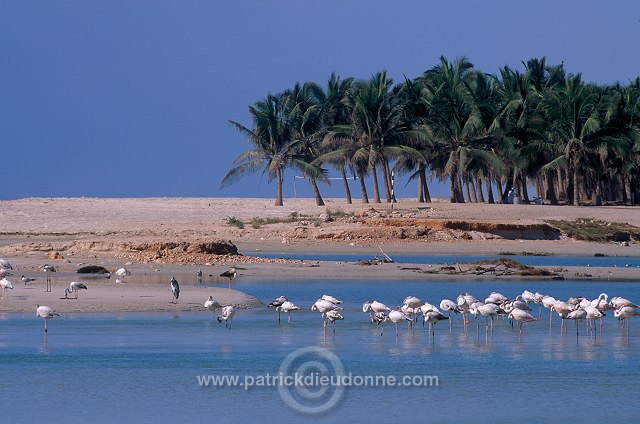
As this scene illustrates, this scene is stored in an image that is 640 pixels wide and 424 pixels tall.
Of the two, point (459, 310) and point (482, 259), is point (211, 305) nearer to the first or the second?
point (459, 310)

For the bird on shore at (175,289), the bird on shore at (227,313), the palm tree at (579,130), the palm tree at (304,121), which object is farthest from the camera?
the palm tree at (304,121)

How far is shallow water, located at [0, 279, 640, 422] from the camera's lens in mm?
12836

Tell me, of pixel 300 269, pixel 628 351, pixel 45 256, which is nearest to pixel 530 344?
pixel 628 351

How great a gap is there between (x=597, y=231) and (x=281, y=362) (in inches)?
1367

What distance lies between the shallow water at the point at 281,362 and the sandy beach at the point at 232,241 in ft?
8.76

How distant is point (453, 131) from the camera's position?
214 feet

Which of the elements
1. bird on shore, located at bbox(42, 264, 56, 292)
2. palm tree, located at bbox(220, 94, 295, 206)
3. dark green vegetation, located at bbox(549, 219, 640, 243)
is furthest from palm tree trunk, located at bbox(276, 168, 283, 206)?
bird on shore, located at bbox(42, 264, 56, 292)

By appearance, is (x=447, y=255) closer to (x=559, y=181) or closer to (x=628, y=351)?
(x=628, y=351)

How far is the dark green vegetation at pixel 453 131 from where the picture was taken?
64.2 m

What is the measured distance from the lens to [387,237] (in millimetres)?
44719

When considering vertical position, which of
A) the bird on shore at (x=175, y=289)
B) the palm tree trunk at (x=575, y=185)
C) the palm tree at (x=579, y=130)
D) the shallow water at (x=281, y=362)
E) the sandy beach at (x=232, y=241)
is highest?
the palm tree at (x=579, y=130)

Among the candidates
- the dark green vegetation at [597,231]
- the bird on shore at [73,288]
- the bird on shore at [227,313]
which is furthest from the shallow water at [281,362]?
the dark green vegetation at [597,231]

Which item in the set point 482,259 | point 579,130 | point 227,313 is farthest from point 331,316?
point 579,130

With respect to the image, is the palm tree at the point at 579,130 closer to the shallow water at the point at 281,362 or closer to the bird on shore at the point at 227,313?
the shallow water at the point at 281,362
